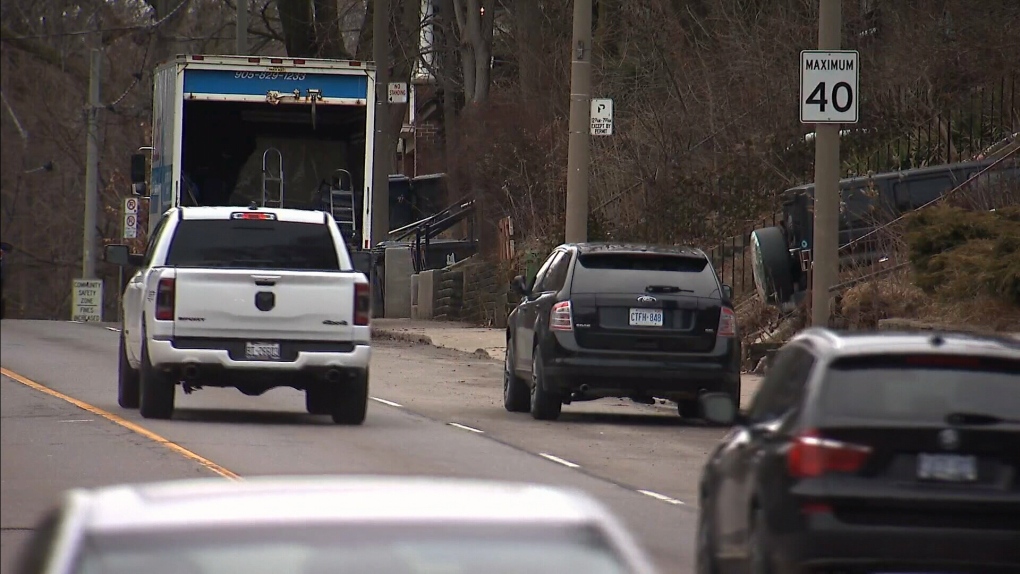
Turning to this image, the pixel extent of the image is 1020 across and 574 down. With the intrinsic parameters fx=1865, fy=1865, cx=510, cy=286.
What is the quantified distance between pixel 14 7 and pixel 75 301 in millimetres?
7631

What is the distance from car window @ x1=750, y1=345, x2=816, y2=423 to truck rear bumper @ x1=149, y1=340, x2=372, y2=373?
7.26 m

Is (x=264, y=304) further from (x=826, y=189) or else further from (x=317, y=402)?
(x=826, y=189)

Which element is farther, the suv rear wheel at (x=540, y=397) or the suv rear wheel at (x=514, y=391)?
the suv rear wheel at (x=514, y=391)

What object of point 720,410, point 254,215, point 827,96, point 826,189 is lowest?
point 720,410

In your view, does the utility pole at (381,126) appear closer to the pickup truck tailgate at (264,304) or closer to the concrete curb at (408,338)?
the concrete curb at (408,338)

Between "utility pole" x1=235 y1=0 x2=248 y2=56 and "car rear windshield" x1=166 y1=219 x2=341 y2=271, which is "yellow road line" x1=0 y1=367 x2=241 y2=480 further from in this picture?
"utility pole" x1=235 y1=0 x2=248 y2=56

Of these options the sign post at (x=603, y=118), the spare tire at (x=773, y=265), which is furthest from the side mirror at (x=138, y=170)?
the spare tire at (x=773, y=265)

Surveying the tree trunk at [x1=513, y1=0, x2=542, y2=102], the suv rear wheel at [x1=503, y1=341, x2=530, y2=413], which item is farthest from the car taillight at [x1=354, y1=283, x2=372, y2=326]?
the tree trunk at [x1=513, y1=0, x2=542, y2=102]

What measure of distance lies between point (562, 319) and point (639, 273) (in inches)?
33.2

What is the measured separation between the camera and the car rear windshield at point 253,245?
54.3ft

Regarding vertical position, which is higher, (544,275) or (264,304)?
(544,275)

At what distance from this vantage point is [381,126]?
39000 mm

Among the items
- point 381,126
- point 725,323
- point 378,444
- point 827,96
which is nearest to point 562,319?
point 725,323

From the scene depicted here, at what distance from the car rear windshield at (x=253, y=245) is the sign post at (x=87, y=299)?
1094 inches
